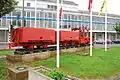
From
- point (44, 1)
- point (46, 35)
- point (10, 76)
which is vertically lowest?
point (10, 76)

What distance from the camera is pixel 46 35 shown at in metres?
20.3

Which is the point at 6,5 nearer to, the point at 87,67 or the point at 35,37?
the point at 35,37

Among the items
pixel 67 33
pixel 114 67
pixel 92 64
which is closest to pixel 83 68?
pixel 92 64

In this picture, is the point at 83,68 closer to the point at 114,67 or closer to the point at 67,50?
the point at 114,67

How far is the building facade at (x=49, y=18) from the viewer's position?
165 feet

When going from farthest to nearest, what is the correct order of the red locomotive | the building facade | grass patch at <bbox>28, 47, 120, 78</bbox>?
the building facade, the red locomotive, grass patch at <bbox>28, 47, 120, 78</bbox>

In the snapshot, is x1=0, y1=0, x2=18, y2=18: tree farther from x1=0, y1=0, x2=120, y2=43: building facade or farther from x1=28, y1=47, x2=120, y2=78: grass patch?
x1=0, y1=0, x2=120, y2=43: building facade

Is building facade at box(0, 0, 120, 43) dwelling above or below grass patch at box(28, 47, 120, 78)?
above

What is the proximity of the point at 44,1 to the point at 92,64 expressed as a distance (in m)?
47.1

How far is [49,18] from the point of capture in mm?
55000

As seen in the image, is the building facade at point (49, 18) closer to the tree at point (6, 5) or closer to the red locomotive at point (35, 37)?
the red locomotive at point (35, 37)

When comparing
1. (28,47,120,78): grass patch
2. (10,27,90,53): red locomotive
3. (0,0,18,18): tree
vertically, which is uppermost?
(0,0,18,18): tree

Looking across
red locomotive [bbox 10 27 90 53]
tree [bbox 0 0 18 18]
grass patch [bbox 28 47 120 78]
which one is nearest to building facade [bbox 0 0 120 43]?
red locomotive [bbox 10 27 90 53]

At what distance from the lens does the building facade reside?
5016 cm
